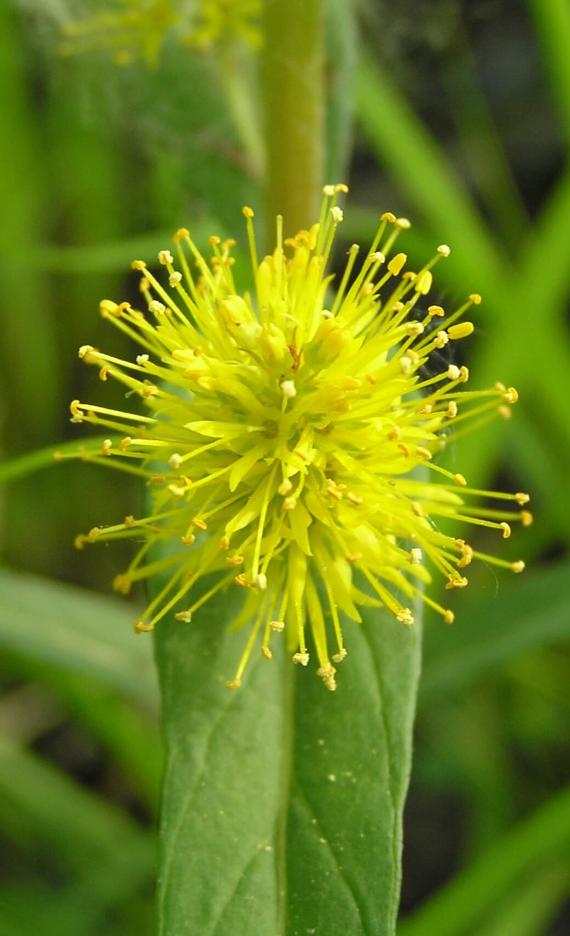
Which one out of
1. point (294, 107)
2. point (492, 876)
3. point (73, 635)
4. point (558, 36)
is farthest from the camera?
point (558, 36)

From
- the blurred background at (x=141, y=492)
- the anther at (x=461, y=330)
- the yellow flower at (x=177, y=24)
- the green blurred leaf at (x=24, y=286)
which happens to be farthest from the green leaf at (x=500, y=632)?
the green blurred leaf at (x=24, y=286)

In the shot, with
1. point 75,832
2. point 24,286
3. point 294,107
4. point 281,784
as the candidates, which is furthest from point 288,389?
point 24,286

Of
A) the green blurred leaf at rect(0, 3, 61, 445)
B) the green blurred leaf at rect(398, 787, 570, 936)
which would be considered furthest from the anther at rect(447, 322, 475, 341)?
the green blurred leaf at rect(0, 3, 61, 445)

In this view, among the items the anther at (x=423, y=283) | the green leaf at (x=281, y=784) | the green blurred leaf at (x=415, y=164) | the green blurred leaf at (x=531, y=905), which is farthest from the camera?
the green blurred leaf at (x=415, y=164)

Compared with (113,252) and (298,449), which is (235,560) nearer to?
(298,449)

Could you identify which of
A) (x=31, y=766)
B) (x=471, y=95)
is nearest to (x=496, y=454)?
(x=471, y=95)

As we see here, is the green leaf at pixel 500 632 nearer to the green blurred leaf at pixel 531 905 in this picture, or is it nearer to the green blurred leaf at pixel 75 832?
the green blurred leaf at pixel 531 905
